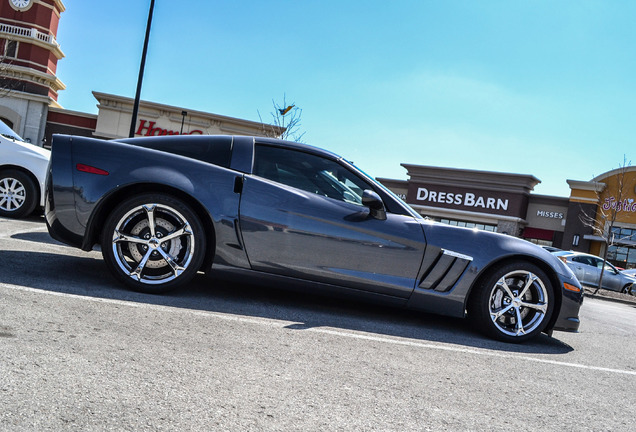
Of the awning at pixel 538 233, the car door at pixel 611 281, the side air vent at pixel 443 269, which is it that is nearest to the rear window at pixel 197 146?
the side air vent at pixel 443 269

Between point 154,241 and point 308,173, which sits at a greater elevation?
point 308,173

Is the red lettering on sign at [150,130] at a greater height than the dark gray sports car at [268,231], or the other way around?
the red lettering on sign at [150,130]

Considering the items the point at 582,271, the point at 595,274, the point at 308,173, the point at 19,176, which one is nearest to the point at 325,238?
the point at 308,173

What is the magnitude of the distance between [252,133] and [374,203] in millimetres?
30014

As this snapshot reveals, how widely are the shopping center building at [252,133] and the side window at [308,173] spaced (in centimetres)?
2762

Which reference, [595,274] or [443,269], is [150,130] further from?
[443,269]

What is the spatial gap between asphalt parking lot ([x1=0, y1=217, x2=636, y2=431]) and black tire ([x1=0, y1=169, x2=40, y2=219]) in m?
3.42

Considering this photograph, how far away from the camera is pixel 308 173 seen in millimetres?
4160

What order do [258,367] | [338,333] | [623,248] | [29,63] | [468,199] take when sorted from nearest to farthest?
[258,367] < [338,333] < [29,63] < [623,248] < [468,199]

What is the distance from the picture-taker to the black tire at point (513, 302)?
4105 millimetres

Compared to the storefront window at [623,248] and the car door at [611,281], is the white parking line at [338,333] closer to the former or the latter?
the car door at [611,281]

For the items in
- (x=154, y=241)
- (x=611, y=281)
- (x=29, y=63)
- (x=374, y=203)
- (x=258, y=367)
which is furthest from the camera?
(x=29, y=63)

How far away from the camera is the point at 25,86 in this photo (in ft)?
105

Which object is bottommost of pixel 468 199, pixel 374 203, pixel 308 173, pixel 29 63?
pixel 374 203
